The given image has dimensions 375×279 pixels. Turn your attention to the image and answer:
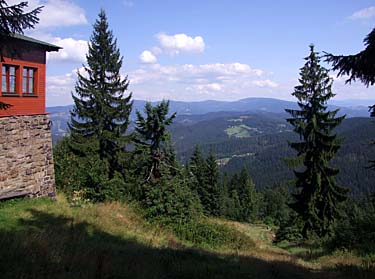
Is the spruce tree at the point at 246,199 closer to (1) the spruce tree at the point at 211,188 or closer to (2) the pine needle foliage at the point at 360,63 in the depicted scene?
(1) the spruce tree at the point at 211,188

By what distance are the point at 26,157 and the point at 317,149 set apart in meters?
17.0

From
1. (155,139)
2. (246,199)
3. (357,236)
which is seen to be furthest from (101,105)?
(246,199)

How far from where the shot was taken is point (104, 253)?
28.3 ft

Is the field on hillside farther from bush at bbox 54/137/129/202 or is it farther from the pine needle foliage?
the pine needle foliage

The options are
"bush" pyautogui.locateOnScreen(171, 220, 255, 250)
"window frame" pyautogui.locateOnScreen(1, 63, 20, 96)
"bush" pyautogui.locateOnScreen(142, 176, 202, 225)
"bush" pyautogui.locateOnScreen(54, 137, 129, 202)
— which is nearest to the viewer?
"window frame" pyautogui.locateOnScreen(1, 63, 20, 96)

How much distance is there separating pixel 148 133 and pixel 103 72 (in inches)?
322

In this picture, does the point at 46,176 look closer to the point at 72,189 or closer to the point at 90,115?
the point at 72,189

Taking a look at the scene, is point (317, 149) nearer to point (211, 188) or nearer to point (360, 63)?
point (360, 63)

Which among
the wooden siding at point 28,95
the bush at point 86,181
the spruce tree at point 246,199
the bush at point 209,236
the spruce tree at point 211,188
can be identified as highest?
the wooden siding at point 28,95

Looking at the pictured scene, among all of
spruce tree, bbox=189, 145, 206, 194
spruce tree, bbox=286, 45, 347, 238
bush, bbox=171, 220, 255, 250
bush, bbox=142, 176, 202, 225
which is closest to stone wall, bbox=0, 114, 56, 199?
bush, bbox=142, 176, 202, 225

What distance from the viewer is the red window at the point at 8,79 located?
15.9 m

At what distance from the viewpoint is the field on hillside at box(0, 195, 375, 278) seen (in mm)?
6715

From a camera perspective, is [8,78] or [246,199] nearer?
[8,78]

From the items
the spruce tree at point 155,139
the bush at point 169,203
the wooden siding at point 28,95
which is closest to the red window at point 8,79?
the wooden siding at point 28,95
